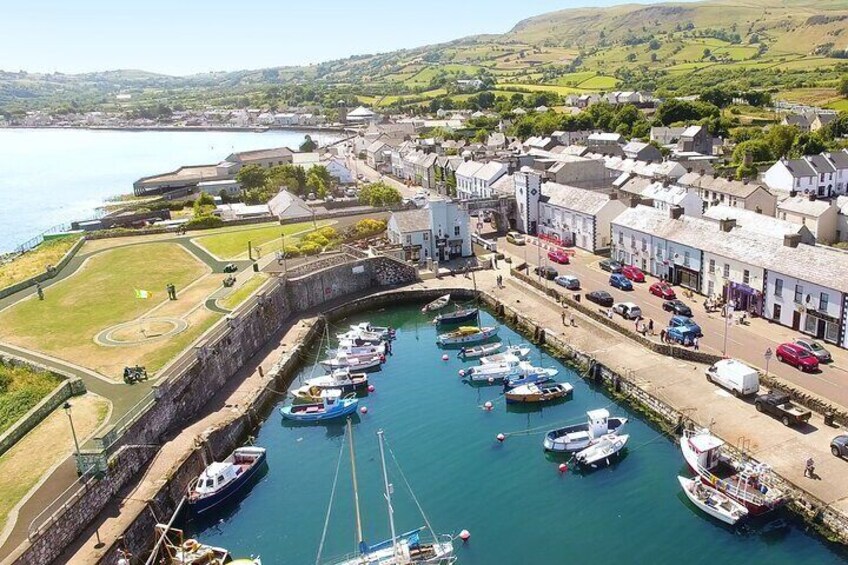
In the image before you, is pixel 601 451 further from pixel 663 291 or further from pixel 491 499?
pixel 663 291

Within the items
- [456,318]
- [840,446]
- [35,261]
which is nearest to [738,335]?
[840,446]

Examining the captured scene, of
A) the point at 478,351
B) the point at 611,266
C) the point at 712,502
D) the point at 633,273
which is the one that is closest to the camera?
the point at 712,502

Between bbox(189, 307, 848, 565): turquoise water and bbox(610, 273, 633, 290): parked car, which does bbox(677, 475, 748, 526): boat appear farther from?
bbox(610, 273, 633, 290): parked car

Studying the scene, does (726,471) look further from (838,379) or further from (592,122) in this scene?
(592,122)

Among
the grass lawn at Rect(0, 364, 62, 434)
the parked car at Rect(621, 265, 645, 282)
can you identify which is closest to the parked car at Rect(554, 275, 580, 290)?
the parked car at Rect(621, 265, 645, 282)

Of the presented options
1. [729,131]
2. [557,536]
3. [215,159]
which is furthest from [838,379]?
[215,159]
